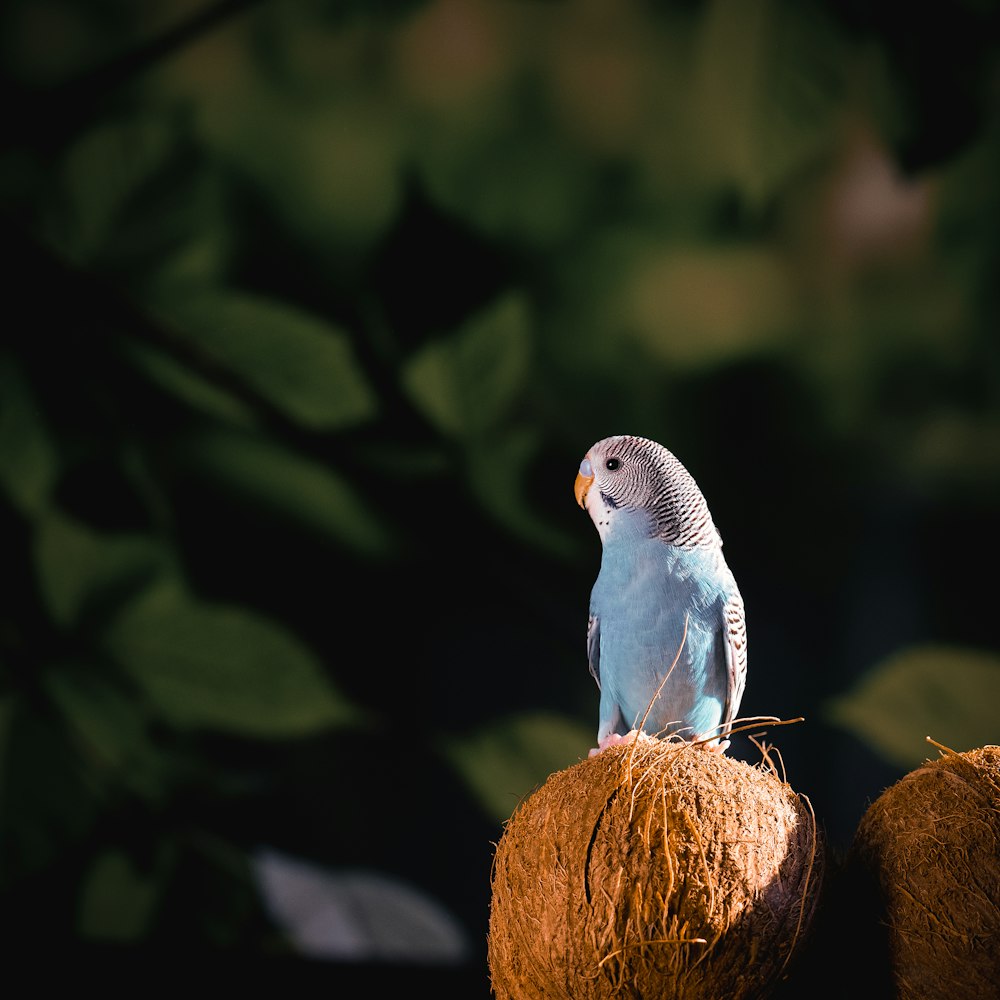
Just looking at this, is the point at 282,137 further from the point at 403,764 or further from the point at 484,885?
the point at 484,885

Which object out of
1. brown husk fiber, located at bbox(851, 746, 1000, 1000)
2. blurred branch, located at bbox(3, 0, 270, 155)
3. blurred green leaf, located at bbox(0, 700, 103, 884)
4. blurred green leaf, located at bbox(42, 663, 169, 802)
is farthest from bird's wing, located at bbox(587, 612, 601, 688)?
blurred branch, located at bbox(3, 0, 270, 155)

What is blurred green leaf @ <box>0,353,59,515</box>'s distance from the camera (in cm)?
162

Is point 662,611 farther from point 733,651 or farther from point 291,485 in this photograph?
point 291,485

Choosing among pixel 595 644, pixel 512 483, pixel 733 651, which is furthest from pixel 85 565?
pixel 733 651

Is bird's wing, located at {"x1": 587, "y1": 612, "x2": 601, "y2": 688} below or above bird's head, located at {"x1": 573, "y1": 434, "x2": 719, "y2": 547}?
below

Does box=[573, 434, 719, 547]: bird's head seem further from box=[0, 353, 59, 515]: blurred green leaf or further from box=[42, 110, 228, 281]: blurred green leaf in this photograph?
box=[0, 353, 59, 515]: blurred green leaf

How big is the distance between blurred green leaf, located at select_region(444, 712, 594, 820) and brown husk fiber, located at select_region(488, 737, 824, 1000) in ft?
2.98

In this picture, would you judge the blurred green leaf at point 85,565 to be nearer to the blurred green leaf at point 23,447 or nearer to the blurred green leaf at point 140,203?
Answer: the blurred green leaf at point 23,447

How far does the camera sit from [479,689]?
158cm

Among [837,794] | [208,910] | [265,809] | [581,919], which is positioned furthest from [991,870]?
[208,910]

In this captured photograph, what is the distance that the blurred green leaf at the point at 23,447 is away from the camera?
5.31 ft

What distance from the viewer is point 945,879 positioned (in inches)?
23.9

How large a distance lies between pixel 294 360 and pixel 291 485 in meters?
0.23

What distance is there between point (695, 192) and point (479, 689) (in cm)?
96
